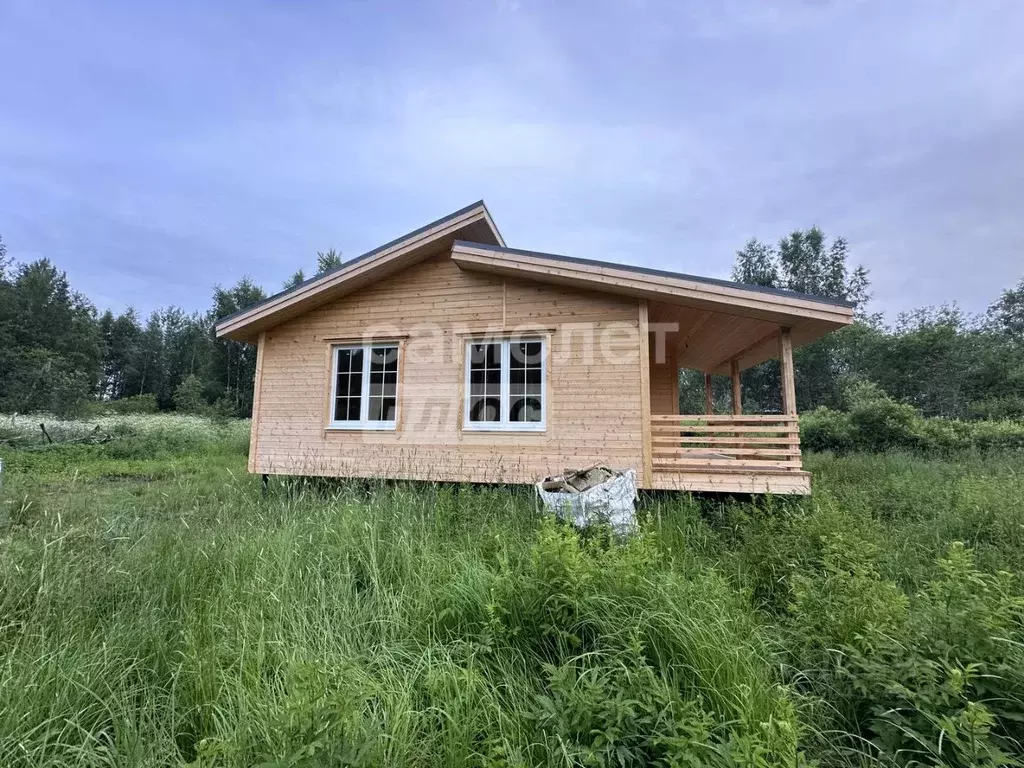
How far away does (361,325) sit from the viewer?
8438 mm

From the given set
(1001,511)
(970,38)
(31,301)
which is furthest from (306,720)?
(31,301)

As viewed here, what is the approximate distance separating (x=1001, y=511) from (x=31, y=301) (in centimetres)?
5506

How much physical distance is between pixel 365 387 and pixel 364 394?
0.13 m

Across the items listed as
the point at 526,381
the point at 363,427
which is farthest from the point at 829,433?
the point at 363,427

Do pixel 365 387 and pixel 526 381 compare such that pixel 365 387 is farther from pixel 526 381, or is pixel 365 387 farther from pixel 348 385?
pixel 526 381

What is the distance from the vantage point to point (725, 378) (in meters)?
35.5

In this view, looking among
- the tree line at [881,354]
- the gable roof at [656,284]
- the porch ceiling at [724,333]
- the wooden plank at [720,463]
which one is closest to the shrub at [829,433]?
the tree line at [881,354]

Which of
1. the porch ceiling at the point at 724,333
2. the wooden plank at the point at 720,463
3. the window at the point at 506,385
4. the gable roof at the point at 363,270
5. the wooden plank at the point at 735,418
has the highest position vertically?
the gable roof at the point at 363,270

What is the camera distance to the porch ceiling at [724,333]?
6.89 metres

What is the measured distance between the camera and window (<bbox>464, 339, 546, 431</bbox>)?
24.3 ft

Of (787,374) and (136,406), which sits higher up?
(136,406)

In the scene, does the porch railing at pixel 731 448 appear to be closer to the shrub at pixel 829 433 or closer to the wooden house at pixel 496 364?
the wooden house at pixel 496 364

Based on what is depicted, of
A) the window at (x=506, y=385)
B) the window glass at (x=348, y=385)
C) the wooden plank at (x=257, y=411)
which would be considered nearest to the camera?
the window at (x=506, y=385)

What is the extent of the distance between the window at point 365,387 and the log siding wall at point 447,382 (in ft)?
0.62
